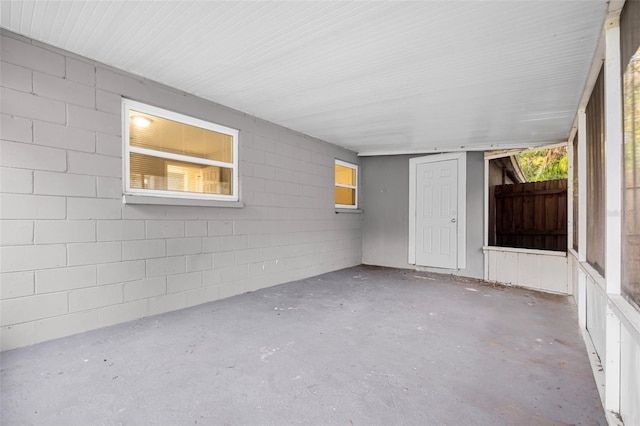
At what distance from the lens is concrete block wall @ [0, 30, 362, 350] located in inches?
92.2

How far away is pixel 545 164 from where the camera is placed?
1061 centimetres

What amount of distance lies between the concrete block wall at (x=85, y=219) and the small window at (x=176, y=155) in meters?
0.11

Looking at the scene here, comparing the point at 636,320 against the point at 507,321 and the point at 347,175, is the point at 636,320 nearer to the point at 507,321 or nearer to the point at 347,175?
the point at 507,321

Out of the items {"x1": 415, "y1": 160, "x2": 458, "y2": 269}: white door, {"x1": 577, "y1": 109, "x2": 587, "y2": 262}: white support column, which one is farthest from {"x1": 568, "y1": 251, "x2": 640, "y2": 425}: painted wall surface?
{"x1": 415, "y1": 160, "x2": 458, "y2": 269}: white door

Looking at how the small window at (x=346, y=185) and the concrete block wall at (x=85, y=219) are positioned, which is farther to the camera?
the small window at (x=346, y=185)

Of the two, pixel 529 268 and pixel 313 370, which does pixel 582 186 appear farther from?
pixel 313 370

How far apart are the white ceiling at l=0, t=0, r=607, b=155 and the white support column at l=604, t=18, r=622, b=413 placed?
1.76 feet

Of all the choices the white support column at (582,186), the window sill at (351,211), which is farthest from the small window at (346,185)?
the white support column at (582,186)

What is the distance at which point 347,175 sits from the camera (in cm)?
633

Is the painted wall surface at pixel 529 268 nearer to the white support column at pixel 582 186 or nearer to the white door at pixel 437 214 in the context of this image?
the white door at pixel 437 214

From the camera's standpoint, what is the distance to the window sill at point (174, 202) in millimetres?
2926

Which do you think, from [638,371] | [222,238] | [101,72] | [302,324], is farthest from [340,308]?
[101,72]

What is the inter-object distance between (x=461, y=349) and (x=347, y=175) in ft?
14.4

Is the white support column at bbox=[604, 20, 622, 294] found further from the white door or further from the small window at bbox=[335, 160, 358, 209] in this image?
the small window at bbox=[335, 160, 358, 209]
